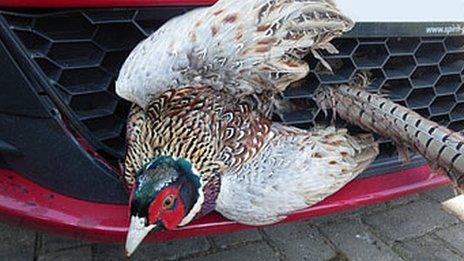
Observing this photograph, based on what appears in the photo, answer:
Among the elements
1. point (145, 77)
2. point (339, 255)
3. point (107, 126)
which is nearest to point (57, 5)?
point (145, 77)

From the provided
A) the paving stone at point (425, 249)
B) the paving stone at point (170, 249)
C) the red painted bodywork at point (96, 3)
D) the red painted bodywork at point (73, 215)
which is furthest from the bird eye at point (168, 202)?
the paving stone at point (425, 249)

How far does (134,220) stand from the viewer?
5.10 feet

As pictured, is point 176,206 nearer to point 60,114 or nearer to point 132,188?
point 132,188

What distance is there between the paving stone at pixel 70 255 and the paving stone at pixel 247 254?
1.63 feet

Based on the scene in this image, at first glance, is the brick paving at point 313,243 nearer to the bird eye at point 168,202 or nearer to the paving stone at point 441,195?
the paving stone at point 441,195

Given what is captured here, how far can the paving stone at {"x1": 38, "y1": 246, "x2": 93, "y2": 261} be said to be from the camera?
2.37 m

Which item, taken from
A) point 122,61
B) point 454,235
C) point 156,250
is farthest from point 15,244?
point 454,235

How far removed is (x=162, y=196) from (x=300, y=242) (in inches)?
47.9

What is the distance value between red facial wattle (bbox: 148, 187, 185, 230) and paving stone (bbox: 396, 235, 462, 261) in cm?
140

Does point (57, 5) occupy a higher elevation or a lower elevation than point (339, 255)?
higher

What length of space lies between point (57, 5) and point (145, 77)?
0.31 meters

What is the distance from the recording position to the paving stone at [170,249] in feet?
7.89

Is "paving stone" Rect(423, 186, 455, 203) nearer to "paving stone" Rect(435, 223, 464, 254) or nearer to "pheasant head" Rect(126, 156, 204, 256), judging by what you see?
"paving stone" Rect(435, 223, 464, 254)

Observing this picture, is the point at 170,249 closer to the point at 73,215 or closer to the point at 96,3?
the point at 73,215
